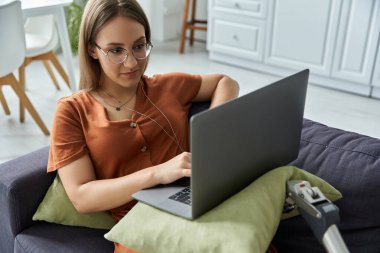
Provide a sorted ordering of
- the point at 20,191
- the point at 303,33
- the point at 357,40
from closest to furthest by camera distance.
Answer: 1. the point at 20,191
2. the point at 357,40
3. the point at 303,33

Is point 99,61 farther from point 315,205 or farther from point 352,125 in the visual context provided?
point 352,125

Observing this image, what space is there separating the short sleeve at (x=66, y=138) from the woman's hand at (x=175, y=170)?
242 millimetres

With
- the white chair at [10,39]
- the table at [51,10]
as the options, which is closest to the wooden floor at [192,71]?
the white chair at [10,39]

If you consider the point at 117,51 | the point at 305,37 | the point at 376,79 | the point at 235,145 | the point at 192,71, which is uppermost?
the point at 117,51

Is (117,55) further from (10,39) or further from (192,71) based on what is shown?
(192,71)

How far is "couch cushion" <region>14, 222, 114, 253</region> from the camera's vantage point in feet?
3.97

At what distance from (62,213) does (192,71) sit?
2.70 meters

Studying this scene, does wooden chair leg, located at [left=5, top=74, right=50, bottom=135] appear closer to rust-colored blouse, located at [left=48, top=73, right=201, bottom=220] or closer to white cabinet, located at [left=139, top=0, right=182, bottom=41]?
rust-colored blouse, located at [left=48, top=73, right=201, bottom=220]

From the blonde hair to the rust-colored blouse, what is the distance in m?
0.05

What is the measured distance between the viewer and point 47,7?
262 centimetres

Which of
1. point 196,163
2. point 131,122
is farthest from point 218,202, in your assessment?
point 131,122

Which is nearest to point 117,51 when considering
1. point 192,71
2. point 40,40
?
point 40,40

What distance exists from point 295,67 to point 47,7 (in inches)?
76.5

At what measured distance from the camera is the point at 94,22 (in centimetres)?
118
